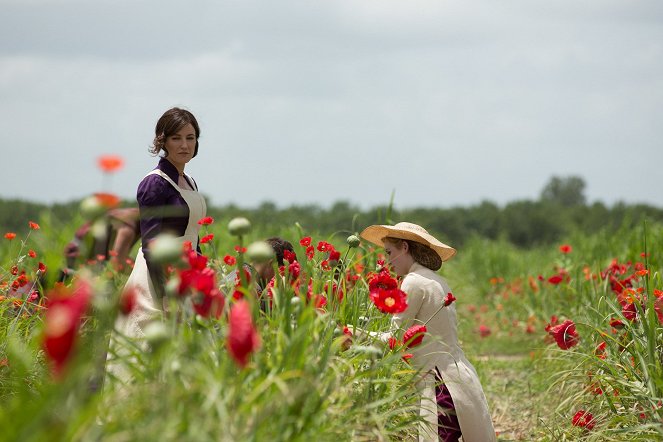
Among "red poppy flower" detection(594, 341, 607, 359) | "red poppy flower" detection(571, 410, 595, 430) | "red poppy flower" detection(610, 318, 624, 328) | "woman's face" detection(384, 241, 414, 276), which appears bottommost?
"red poppy flower" detection(571, 410, 595, 430)

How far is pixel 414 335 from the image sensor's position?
2916mm

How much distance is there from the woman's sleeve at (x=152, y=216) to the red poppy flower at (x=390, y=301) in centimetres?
102

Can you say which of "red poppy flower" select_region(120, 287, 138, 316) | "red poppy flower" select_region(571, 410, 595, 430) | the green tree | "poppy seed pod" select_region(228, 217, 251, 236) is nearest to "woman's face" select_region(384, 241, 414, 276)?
"red poppy flower" select_region(571, 410, 595, 430)

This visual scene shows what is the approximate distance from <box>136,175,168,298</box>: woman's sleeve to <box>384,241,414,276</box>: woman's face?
1066mm

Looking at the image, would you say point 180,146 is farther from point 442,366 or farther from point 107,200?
point 107,200

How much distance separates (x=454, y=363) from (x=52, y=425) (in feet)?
7.62

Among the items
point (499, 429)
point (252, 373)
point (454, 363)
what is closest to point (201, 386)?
point (252, 373)

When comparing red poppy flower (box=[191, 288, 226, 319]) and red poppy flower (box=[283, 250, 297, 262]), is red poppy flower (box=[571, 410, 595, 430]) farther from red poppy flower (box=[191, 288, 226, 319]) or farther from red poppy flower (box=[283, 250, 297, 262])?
red poppy flower (box=[191, 288, 226, 319])

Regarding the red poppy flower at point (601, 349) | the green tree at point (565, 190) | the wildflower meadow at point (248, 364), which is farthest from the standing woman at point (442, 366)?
the green tree at point (565, 190)

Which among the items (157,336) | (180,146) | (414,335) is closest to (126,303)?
(157,336)

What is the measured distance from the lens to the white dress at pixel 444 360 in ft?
11.5

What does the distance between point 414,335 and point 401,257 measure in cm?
91

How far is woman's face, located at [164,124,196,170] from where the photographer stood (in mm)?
3762

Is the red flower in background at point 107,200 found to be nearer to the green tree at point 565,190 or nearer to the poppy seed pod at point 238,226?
the poppy seed pod at point 238,226
